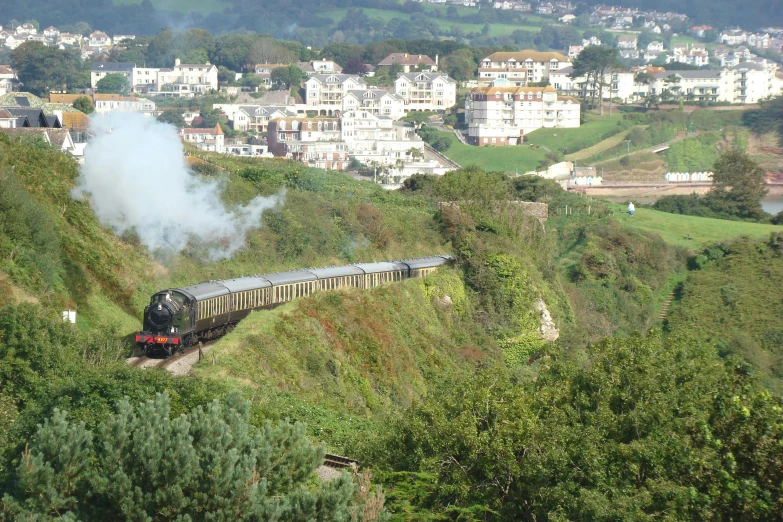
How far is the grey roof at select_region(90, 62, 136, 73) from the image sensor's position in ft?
522

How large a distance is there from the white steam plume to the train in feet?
14.1

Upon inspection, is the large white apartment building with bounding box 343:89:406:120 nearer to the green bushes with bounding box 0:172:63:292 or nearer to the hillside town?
the hillside town

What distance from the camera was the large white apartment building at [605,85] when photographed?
527ft

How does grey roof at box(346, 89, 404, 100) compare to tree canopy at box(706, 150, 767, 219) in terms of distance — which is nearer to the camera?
tree canopy at box(706, 150, 767, 219)

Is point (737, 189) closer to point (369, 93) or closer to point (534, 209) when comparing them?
point (534, 209)

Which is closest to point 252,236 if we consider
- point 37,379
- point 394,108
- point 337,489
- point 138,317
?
point 138,317

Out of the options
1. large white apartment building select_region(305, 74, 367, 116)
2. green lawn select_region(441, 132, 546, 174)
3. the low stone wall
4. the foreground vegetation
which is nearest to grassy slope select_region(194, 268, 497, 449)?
the foreground vegetation

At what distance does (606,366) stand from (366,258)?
22714mm

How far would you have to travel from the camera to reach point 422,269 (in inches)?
1700

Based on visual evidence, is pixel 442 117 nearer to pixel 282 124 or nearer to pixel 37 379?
pixel 282 124

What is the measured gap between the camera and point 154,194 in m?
39.3

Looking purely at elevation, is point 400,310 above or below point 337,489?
below

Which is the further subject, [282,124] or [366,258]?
[282,124]

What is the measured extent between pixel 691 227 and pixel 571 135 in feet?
204
